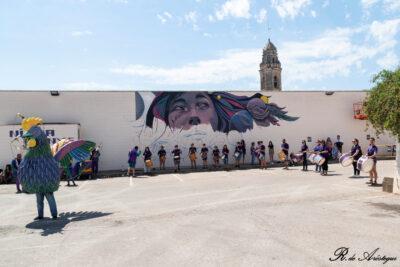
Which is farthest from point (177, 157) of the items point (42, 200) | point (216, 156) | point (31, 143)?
point (31, 143)

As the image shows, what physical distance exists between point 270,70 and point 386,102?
68.3 m

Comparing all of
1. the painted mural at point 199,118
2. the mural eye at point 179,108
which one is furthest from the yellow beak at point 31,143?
the mural eye at point 179,108

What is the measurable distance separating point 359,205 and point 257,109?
16.0 metres

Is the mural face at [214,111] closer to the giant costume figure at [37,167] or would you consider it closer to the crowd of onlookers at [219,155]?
the crowd of onlookers at [219,155]

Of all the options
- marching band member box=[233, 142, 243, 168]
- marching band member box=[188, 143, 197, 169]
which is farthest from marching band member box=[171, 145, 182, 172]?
marching band member box=[233, 142, 243, 168]

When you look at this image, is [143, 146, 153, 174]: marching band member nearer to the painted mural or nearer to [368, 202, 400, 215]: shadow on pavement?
the painted mural

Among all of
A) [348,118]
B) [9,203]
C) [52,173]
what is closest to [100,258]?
[52,173]

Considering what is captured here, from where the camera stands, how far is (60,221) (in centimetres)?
1005

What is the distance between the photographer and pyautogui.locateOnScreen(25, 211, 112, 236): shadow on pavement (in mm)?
9280

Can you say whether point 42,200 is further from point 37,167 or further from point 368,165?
point 368,165

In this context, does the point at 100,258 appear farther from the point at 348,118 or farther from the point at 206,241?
the point at 348,118

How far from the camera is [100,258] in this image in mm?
6867
